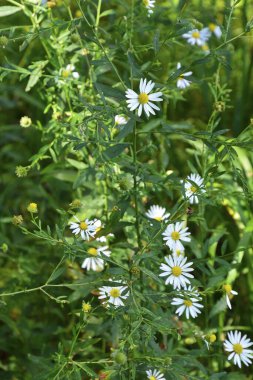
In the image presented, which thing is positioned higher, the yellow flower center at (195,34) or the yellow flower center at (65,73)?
the yellow flower center at (195,34)

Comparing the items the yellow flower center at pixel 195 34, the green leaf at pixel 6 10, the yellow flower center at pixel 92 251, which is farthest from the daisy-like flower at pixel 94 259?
the yellow flower center at pixel 195 34

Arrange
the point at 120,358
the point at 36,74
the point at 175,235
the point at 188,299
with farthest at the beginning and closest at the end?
1. the point at 36,74
2. the point at 175,235
3. the point at 188,299
4. the point at 120,358

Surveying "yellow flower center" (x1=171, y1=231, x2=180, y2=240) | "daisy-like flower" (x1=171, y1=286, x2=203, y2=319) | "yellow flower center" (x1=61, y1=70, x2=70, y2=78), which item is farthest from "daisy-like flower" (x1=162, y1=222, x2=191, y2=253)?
"yellow flower center" (x1=61, y1=70, x2=70, y2=78)

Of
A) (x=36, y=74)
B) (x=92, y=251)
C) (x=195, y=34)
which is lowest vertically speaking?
(x=92, y=251)

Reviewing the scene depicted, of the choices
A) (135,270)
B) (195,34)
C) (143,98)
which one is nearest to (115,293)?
(135,270)

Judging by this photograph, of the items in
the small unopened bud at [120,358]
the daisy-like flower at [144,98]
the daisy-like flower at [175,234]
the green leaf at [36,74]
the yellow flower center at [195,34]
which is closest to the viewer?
the small unopened bud at [120,358]

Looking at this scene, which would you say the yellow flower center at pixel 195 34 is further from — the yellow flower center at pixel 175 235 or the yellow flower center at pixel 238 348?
the yellow flower center at pixel 238 348

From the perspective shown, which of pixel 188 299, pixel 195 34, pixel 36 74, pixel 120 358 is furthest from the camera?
pixel 195 34

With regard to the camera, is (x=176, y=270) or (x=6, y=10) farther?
(x=6, y=10)

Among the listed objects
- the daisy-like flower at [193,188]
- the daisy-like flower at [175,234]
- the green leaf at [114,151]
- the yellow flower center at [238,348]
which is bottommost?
the yellow flower center at [238,348]

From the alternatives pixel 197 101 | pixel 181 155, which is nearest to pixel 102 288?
pixel 181 155

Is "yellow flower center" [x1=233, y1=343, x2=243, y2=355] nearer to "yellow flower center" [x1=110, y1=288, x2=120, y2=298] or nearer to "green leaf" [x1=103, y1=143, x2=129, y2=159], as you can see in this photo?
"yellow flower center" [x1=110, y1=288, x2=120, y2=298]

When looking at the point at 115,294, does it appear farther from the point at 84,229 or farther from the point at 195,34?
the point at 195,34
